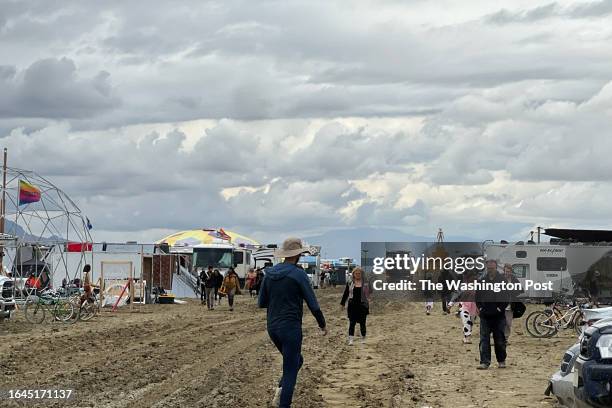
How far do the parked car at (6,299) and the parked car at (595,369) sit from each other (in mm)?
21887

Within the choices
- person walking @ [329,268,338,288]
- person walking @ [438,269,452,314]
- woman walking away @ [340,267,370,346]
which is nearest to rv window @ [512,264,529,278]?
person walking @ [438,269,452,314]

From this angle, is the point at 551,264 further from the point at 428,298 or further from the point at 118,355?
the point at 118,355

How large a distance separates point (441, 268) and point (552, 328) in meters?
12.7

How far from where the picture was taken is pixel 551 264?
4659 centimetres

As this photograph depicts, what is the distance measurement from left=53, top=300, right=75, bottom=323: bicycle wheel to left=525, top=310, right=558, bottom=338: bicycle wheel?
43.6ft

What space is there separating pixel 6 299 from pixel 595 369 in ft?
74.8

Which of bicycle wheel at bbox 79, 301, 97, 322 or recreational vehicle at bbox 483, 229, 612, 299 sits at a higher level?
recreational vehicle at bbox 483, 229, 612, 299

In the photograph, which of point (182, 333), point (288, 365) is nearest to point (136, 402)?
point (288, 365)

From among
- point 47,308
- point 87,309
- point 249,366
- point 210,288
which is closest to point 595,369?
point 249,366

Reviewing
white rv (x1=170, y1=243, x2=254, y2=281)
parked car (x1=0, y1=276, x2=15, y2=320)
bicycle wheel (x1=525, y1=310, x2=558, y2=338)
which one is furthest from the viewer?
white rv (x1=170, y1=243, x2=254, y2=281)

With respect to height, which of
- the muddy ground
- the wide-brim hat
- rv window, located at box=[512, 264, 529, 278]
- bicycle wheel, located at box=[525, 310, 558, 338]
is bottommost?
the muddy ground

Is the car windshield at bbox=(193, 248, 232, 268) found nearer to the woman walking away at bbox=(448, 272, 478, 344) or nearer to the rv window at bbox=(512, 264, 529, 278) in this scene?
the rv window at bbox=(512, 264, 529, 278)

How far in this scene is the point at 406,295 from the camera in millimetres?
51500

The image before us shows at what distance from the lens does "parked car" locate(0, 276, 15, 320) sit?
2991 cm
